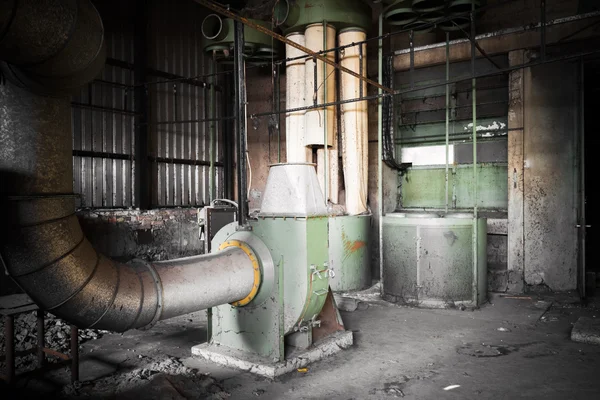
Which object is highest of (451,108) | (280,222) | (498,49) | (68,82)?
(498,49)

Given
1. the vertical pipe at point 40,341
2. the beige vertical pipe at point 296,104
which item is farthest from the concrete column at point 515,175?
the vertical pipe at point 40,341

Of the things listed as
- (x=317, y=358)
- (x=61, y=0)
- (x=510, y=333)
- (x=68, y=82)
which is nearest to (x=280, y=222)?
(x=317, y=358)

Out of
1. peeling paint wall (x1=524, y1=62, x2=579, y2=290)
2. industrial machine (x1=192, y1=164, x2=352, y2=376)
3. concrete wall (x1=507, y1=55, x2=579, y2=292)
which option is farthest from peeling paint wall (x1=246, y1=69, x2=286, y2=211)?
industrial machine (x1=192, y1=164, x2=352, y2=376)

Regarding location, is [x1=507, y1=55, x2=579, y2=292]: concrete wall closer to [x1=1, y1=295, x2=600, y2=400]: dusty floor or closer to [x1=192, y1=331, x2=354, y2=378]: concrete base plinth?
[x1=1, y1=295, x2=600, y2=400]: dusty floor

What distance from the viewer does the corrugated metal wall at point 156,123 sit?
774 centimetres

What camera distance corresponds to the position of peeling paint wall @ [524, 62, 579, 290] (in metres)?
6.61

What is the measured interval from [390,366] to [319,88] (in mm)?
4708

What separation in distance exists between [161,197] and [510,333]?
6840 millimetres

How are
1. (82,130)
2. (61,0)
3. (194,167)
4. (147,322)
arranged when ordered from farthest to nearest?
(194,167)
(82,130)
(147,322)
(61,0)

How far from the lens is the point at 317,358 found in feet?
13.2

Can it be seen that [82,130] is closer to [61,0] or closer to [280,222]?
[280,222]

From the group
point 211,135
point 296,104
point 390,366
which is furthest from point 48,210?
point 211,135

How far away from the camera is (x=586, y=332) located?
179 inches

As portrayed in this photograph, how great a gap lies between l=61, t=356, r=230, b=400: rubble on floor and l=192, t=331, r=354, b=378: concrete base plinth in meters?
0.28
